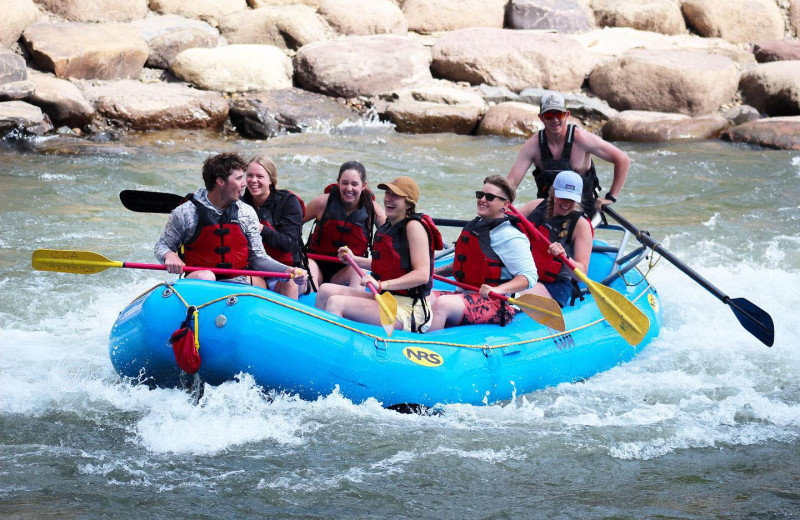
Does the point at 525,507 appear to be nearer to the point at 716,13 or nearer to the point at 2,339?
the point at 2,339

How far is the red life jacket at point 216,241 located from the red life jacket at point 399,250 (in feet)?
1.99

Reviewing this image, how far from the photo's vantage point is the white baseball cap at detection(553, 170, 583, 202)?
472 cm

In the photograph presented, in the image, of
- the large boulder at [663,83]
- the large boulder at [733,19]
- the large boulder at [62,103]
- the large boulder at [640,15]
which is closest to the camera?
the large boulder at [62,103]

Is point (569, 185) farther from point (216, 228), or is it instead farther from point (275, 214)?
point (216, 228)

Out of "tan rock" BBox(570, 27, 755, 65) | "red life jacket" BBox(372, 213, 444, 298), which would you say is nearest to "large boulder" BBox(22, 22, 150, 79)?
"tan rock" BBox(570, 27, 755, 65)

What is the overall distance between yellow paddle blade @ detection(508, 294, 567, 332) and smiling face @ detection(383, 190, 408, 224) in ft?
2.26

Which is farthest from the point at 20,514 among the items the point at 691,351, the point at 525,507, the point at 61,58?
the point at 61,58

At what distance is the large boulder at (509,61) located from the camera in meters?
12.4

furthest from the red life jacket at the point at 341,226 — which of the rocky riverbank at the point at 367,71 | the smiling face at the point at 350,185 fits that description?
the rocky riverbank at the point at 367,71

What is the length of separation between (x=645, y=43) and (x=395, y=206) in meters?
11.0

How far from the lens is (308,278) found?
15.6 feet

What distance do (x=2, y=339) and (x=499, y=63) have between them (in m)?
8.71

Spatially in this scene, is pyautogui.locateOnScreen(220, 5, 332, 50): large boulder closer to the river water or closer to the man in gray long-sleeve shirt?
the river water

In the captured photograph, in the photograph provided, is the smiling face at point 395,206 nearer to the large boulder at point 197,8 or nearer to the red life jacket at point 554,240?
the red life jacket at point 554,240
